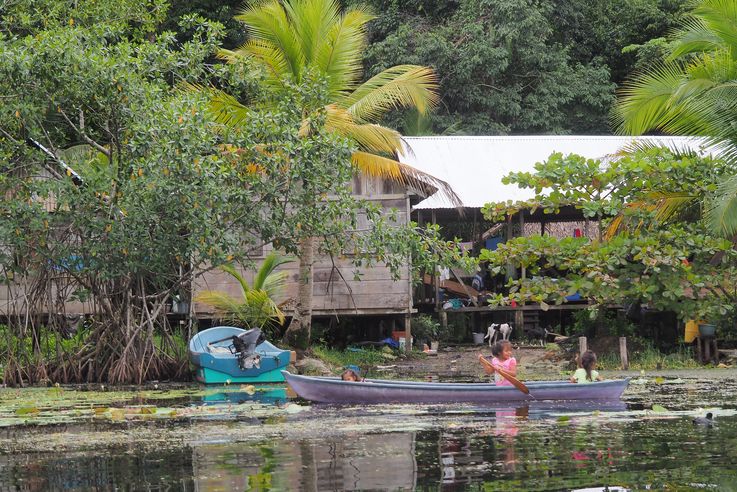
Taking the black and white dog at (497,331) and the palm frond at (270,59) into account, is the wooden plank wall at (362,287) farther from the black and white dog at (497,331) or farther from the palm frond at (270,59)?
the palm frond at (270,59)

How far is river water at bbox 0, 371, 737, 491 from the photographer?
7230mm

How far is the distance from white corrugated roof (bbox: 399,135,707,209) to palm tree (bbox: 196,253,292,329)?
187 inches

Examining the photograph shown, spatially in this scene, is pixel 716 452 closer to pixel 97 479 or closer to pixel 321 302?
pixel 97 479

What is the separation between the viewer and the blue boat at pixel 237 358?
16.7 m

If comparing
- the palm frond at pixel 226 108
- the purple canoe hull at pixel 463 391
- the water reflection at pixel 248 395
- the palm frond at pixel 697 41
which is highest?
the palm frond at pixel 697 41

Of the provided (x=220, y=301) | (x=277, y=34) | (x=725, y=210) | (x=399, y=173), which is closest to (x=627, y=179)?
(x=725, y=210)

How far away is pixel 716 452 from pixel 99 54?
35.5 ft

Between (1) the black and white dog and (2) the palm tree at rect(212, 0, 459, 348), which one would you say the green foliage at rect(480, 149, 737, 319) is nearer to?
(2) the palm tree at rect(212, 0, 459, 348)

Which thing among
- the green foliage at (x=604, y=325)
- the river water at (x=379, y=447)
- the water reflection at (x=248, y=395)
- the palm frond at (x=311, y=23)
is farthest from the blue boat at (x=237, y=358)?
the green foliage at (x=604, y=325)

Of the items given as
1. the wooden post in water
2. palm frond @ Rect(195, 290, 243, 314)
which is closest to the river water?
the wooden post in water

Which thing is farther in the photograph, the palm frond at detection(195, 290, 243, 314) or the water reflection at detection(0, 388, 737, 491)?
the palm frond at detection(195, 290, 243, 314)

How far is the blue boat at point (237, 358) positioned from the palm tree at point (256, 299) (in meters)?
1.02

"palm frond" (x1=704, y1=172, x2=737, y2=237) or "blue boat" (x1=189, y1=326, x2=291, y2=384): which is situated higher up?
"palm frond" (x1=704, y1=172, x2=737, y2=237)

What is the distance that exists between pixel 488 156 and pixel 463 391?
43.3 feet
